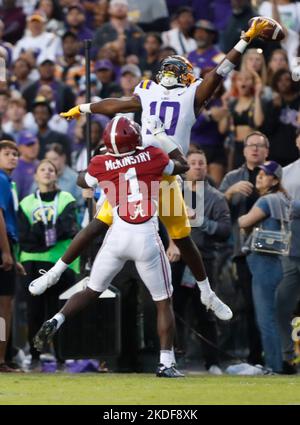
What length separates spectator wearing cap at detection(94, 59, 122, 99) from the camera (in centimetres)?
1739

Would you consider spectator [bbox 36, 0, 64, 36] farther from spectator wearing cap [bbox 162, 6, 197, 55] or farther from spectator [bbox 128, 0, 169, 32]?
spectator wearing cap [bbox 162, 6, 197, 55]

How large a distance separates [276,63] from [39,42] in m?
4.83

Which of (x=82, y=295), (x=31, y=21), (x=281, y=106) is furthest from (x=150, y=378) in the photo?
(x=31, y=21)

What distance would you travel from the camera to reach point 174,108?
11.9 metres

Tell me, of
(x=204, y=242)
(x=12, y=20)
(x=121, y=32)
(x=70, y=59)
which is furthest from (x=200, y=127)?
(x=12, y=20)

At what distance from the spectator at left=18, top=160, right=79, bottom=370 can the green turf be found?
1425 millimetres

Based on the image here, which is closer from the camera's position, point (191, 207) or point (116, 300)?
point (116, 300)

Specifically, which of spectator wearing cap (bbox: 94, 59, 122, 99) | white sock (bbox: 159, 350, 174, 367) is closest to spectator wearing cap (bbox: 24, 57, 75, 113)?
spectator wearing cap (bbox: 94, 59, 122, 99)

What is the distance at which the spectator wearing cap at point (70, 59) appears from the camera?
61.6ft

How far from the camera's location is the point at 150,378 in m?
11.6

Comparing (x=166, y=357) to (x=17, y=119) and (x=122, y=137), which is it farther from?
(x=17, y=119)
